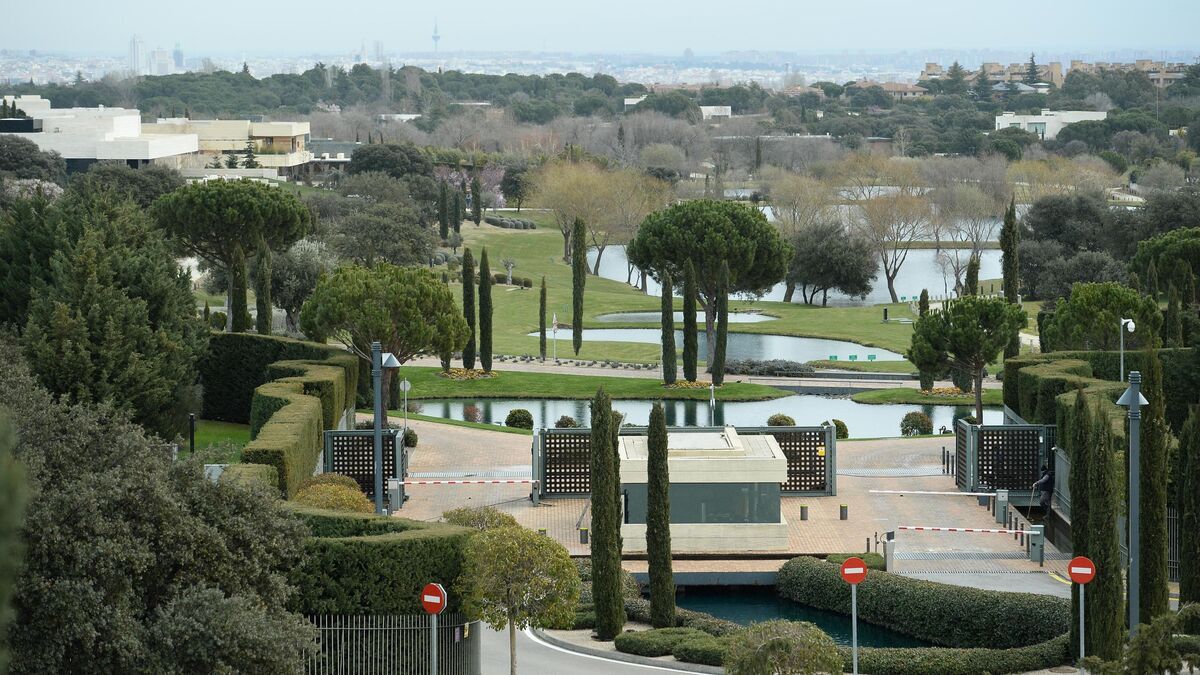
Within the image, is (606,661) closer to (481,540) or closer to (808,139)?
(481,540)

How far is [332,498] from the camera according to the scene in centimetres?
2822

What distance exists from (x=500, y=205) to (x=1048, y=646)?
101 metres

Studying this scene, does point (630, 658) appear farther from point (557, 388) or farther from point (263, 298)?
point (557, 388)

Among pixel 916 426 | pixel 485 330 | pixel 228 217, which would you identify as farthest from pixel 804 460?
pixel 228 217

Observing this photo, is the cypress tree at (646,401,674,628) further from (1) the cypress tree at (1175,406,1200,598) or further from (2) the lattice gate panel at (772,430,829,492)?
(2) the lattice gate panel at (772,430,829,492)

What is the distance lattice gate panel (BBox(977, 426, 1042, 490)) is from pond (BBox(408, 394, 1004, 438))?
12066 millimetres

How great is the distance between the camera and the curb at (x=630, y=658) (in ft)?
→ 74.3

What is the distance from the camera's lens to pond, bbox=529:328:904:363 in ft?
214

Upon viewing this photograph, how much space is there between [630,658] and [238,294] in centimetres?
3456

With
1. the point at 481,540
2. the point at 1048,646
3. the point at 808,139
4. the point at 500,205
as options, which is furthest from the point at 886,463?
the point at 808,139

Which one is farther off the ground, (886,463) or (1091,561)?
(1091,561)

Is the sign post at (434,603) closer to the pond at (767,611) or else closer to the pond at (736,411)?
the pond at (767,611)

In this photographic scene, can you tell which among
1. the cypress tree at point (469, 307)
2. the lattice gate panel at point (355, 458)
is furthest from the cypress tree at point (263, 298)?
the lattice gate panel at point (355, 458)

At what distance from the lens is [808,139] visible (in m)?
164
